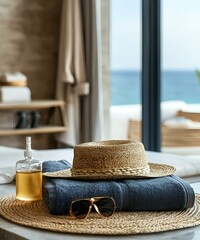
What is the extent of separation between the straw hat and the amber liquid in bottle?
95 mm

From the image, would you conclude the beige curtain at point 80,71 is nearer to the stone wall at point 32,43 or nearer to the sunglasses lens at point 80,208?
the stone wall at point 32,43

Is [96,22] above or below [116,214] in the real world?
above

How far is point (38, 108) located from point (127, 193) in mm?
3741

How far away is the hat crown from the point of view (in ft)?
4.70

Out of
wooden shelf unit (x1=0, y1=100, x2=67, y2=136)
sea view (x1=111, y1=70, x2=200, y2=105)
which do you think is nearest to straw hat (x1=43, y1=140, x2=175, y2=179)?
wooden shelf unit (x1=0, y1=100, x2=67, y2=136)

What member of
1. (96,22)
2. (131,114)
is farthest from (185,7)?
(131,114)

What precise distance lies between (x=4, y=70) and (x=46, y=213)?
3548 mm

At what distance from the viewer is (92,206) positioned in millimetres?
1363

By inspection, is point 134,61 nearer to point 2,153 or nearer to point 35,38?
point 35,38

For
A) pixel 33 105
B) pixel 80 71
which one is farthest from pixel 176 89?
pixel 33 105

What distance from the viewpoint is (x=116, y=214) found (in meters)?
1.40

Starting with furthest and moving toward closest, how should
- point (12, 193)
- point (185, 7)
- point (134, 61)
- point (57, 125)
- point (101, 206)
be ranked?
1. point (134, 61)
2. point (57, 125)
3. point (185, 7)
4. point (12, 193)
5. point (101, 206)

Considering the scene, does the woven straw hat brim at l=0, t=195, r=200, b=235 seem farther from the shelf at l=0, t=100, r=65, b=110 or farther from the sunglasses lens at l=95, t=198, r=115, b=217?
the shelf at l=0, t=100, r=65, b=110

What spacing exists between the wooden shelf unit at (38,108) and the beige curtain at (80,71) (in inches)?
2.8
